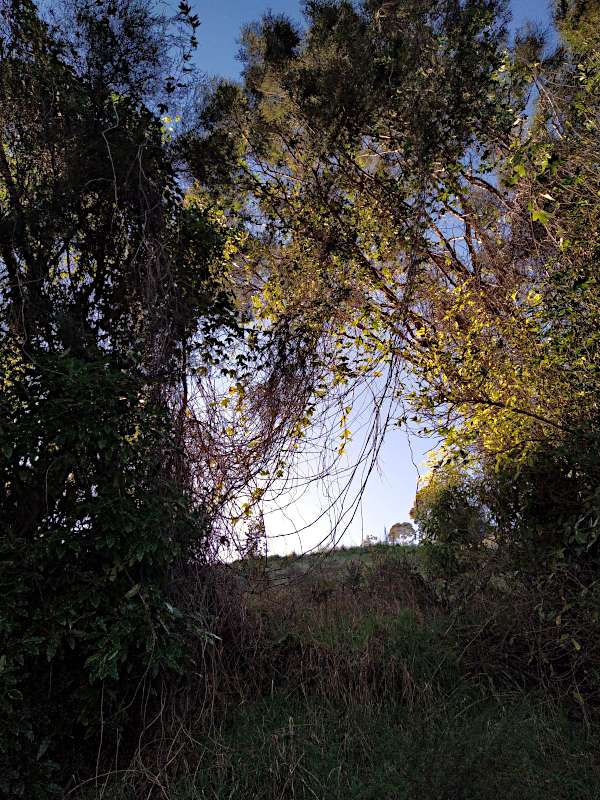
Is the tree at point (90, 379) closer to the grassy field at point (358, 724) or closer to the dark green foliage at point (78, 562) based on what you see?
the dark green foliage at point (78, 562)

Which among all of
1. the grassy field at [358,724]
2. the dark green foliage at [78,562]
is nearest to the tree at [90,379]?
the dark green foliage at [78,562]

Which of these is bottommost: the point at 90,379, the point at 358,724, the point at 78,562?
the point at 358,724

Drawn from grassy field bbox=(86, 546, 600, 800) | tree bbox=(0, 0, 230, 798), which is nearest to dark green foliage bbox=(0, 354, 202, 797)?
tree bbox=(0, 0, 230, 798)

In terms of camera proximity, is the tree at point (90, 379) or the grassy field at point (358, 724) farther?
the tree at point (90, 379)

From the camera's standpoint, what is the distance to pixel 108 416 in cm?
385

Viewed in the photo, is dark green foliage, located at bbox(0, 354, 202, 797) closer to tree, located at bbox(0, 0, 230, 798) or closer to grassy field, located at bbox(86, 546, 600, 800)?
tree, located at bbox(0, 0, 230, 798)

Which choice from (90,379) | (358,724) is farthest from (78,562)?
(358,724)

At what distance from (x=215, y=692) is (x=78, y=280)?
2926 mm

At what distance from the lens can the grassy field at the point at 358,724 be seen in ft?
10.7

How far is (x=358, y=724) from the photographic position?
12.7 feet

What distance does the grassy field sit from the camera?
3.28 metres

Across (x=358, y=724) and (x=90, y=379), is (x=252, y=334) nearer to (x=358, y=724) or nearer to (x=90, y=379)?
(x=90, y=379)

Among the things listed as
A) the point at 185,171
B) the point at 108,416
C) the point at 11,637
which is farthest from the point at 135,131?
the point at 11,637

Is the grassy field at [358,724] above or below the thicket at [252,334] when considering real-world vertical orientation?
below
